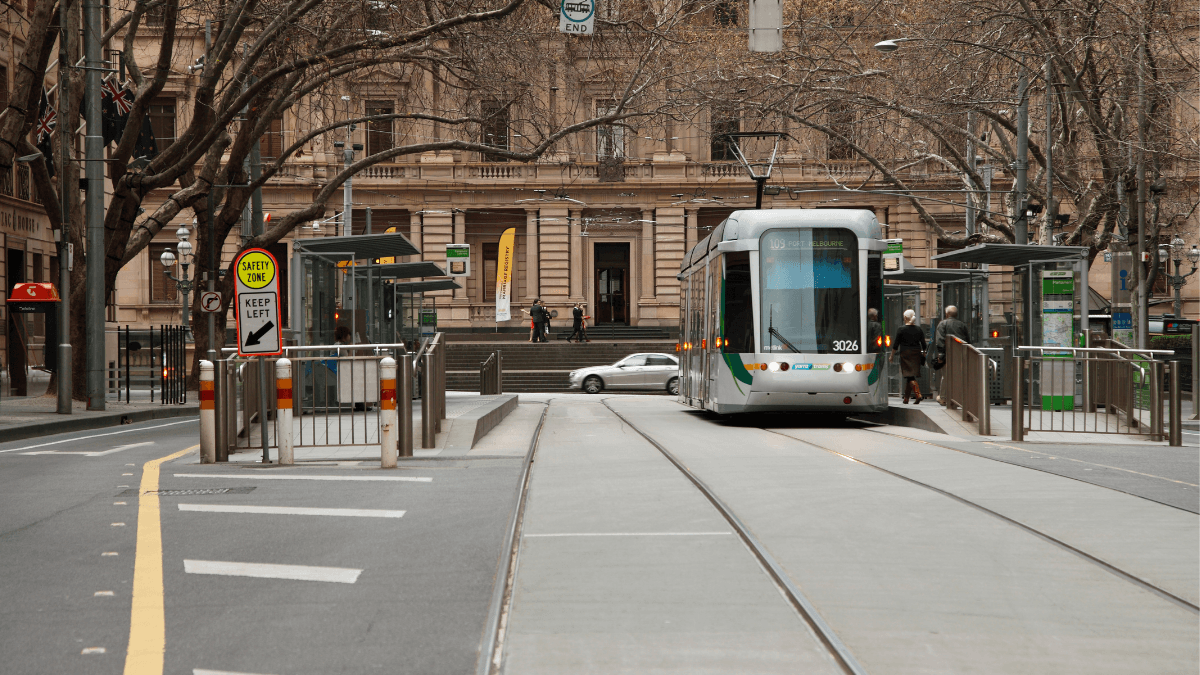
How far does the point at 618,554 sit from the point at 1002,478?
4.96 m

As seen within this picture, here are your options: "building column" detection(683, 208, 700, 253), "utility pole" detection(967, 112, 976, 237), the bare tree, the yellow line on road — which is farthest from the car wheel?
the yellow line on road

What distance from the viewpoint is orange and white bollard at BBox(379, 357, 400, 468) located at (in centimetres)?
1201

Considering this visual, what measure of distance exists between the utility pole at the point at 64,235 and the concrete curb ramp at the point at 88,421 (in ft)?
2.29

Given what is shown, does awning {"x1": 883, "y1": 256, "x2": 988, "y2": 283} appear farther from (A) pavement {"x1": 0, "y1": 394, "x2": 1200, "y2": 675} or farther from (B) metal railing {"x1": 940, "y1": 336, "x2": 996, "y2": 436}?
(A) pavement {"x1": 0, "y1": 394, "x2": 1200, "y2": 675}

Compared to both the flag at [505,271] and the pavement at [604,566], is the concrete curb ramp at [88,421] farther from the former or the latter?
the flag at [505,271]

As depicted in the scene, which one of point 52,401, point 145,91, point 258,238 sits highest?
point 145,91

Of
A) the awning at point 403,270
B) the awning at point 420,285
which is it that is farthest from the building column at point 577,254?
the awning at point 403,270

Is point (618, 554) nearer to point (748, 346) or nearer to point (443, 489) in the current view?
point (443, 489)

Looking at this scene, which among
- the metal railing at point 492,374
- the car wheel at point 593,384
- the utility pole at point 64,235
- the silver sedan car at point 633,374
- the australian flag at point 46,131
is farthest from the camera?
the car wheel at point 593,384

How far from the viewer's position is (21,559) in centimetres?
730

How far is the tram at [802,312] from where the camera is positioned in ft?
58.7

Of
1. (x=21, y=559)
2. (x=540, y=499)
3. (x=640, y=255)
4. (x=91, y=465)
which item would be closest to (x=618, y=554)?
(x=540, y=499)

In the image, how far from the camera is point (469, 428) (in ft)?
53.2

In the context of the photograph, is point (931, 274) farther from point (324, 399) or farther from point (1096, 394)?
point (324, 399)
